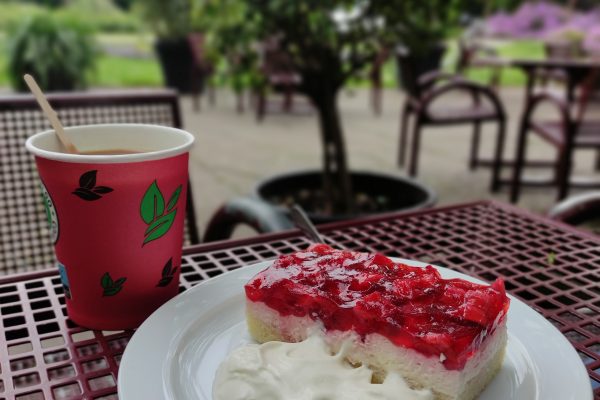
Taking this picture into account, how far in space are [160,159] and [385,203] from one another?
1844mm

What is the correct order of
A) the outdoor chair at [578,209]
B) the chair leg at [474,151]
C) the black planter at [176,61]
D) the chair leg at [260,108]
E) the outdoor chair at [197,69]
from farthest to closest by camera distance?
the black planter at [176,61]
the outdoor chair at [197,69]
the chair leg at [260,108]
the chair leg at [474,151]
the outdoor chair at [578,209]

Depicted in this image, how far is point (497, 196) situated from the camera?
13.4 feet

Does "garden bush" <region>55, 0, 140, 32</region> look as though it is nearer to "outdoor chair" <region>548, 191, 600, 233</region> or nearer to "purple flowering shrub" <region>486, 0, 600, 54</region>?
"purple flowering shrub" <region>486, 0, 600, 54</region>

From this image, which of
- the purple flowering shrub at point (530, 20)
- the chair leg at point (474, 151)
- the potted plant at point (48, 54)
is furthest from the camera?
the purple flowering shrub at point (530, 20)

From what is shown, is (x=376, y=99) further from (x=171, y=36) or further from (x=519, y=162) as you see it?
(x=519, y=162)

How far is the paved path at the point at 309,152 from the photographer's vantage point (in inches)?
163

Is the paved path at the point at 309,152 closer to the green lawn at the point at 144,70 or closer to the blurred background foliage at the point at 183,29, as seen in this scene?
the blurred background foliage at the point at 183,29

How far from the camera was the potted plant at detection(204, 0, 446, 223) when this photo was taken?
2064 mm

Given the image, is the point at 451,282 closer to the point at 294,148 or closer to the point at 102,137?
the point at 102,137

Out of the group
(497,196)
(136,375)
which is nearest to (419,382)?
(136,375)

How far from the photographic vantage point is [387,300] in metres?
0.69

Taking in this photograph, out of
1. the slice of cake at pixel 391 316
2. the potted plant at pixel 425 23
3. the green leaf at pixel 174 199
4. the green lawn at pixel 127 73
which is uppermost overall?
the potted plant at pixel 425 23

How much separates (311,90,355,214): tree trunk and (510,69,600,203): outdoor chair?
1.59 metres

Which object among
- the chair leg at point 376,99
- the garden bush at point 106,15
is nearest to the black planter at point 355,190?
the chair leg at point 376,99
